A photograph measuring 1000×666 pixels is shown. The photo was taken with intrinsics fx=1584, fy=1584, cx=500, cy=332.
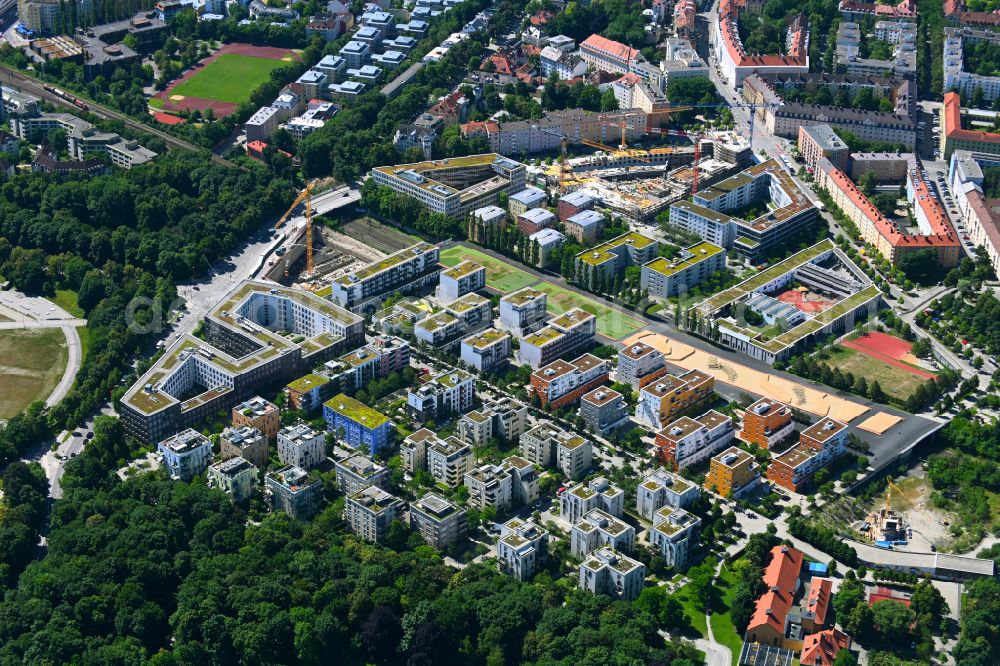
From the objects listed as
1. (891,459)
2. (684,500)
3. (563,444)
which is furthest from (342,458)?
(891,459)

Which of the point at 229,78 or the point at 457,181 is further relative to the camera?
the point at 229,78

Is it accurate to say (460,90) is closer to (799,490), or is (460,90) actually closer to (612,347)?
(612,347)

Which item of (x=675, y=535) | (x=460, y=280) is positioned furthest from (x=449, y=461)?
(x=460, y=280)

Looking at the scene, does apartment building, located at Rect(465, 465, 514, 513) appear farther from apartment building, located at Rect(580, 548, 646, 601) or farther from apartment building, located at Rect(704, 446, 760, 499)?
apartment building, located at Rect(704, 446, 760, 499)

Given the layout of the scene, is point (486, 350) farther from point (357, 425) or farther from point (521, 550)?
point (521, 550)

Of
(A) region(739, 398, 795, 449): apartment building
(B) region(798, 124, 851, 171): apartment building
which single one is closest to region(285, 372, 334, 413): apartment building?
(A) region(739, 398, 795, 449): apartment building

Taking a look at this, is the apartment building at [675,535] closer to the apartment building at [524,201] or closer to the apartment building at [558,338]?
the apartment building at [558,338]
